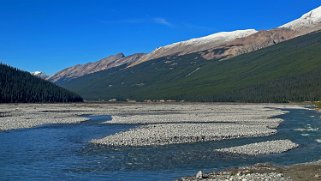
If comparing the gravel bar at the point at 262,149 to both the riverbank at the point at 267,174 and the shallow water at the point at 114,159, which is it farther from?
the riverbank at the point at 267,174

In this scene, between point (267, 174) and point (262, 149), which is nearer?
point (267, 174)

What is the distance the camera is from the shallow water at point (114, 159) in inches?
1494

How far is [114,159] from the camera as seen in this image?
44812mm

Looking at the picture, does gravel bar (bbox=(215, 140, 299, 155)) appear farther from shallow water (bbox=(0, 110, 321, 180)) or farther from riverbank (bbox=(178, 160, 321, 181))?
riverbank (bbox=(178, 160, 321, 181))

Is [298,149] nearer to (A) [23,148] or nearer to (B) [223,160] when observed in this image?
(B) [223,160]

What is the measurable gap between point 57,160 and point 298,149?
1138 inches

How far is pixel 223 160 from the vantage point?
45156 millimetres

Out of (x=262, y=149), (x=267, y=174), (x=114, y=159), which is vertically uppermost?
(x=262, y=149)

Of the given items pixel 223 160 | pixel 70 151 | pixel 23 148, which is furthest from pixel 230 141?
pixel 23 148

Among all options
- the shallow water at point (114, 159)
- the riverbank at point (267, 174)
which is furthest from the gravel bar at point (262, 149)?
the riverbank at point (267, 174)

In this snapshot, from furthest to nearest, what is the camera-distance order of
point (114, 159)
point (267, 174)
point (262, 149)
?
point (262, 149), point (114, 159), point (267, 174)

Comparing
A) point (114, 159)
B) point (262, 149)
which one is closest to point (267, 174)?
point (114, 159)

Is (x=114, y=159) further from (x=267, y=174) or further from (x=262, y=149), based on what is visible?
(x=262, y=149)

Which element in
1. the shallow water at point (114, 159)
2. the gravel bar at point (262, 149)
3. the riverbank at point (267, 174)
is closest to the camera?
the riverbank at point (267, 174)
